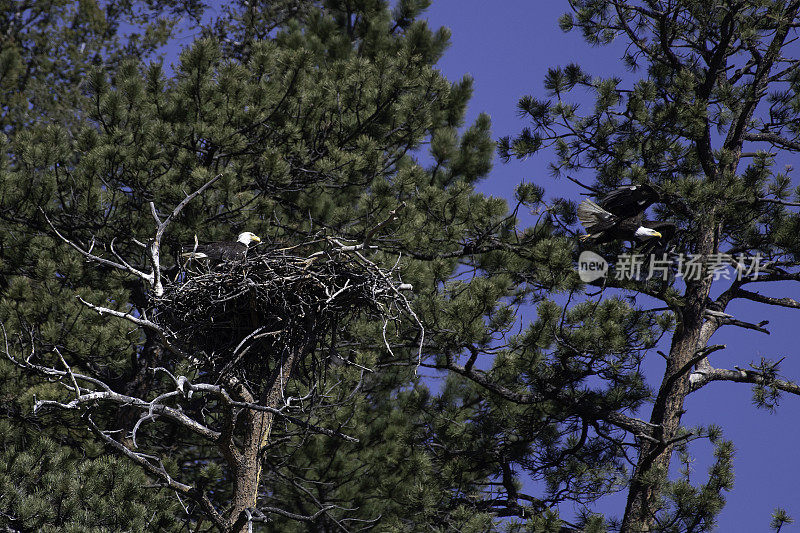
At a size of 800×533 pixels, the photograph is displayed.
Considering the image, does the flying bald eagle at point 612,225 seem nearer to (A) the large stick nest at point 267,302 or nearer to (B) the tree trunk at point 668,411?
(B) the tree trunk at point 668,411

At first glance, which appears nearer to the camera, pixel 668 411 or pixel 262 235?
pixel 668 411

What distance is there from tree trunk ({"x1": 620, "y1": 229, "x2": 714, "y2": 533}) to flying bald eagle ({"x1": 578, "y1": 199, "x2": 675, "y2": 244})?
3.18 feet

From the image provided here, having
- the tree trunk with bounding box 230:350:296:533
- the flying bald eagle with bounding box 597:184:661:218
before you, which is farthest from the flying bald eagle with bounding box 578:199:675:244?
the tree trunk with bounding box 230:350:296:533

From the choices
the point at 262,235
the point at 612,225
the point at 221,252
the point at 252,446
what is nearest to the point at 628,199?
the point at 612,225

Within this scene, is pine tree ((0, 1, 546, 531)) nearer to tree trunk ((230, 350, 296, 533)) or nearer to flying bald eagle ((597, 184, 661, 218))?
flying bald eagle ((597, 184, 661, 218))

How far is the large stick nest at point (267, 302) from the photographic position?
529cm

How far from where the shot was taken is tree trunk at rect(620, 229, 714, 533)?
774cm

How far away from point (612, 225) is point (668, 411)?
193 centimetres

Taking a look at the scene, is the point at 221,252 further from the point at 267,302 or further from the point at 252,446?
the point at 252,446

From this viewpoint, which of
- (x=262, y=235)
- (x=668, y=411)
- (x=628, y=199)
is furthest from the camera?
(x=262, y=235)

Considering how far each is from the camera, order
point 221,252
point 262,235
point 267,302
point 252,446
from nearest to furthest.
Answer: point 267,302, point 252,446, point 221,252, point 262,235

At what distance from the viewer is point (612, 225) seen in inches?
303

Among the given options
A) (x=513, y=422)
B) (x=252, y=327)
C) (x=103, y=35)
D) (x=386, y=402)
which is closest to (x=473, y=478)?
Result: (x=513, y=422)

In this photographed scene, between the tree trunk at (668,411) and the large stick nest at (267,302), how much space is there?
11.3ft
